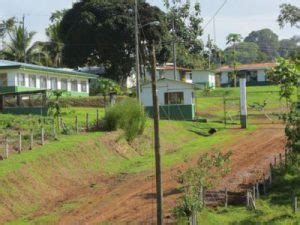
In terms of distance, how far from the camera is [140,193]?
20.9 meters

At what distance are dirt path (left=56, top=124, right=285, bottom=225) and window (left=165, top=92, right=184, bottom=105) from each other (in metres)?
20.0

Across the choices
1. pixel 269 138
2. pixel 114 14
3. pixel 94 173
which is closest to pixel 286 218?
pixel 94 173

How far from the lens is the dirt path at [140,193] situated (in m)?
17.9

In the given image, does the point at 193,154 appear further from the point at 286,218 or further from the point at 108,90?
the point at 108,90

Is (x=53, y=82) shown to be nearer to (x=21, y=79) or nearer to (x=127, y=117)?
(x=21, y=79)

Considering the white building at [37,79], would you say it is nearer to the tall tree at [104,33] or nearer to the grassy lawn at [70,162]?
the tall tree at [104,33]

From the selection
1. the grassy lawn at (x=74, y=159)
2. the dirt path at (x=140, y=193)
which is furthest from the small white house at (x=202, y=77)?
the dirt path at (x=140, y=193)

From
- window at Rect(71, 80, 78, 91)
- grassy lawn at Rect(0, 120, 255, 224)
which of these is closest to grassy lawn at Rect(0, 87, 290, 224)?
grassy lawn at Rect(0, 120, 255, 224)

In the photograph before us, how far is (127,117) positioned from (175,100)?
57.2 feet

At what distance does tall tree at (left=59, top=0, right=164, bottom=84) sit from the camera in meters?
66.0

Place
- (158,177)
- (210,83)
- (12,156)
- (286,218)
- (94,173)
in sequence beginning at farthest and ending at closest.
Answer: (210,83) < (94,173) < (12,156) < (286,218) < (158,177)

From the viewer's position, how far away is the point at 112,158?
29.2 m

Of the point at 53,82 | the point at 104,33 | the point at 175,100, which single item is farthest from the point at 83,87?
the point at 175,100

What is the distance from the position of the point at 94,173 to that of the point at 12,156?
3.78 m
